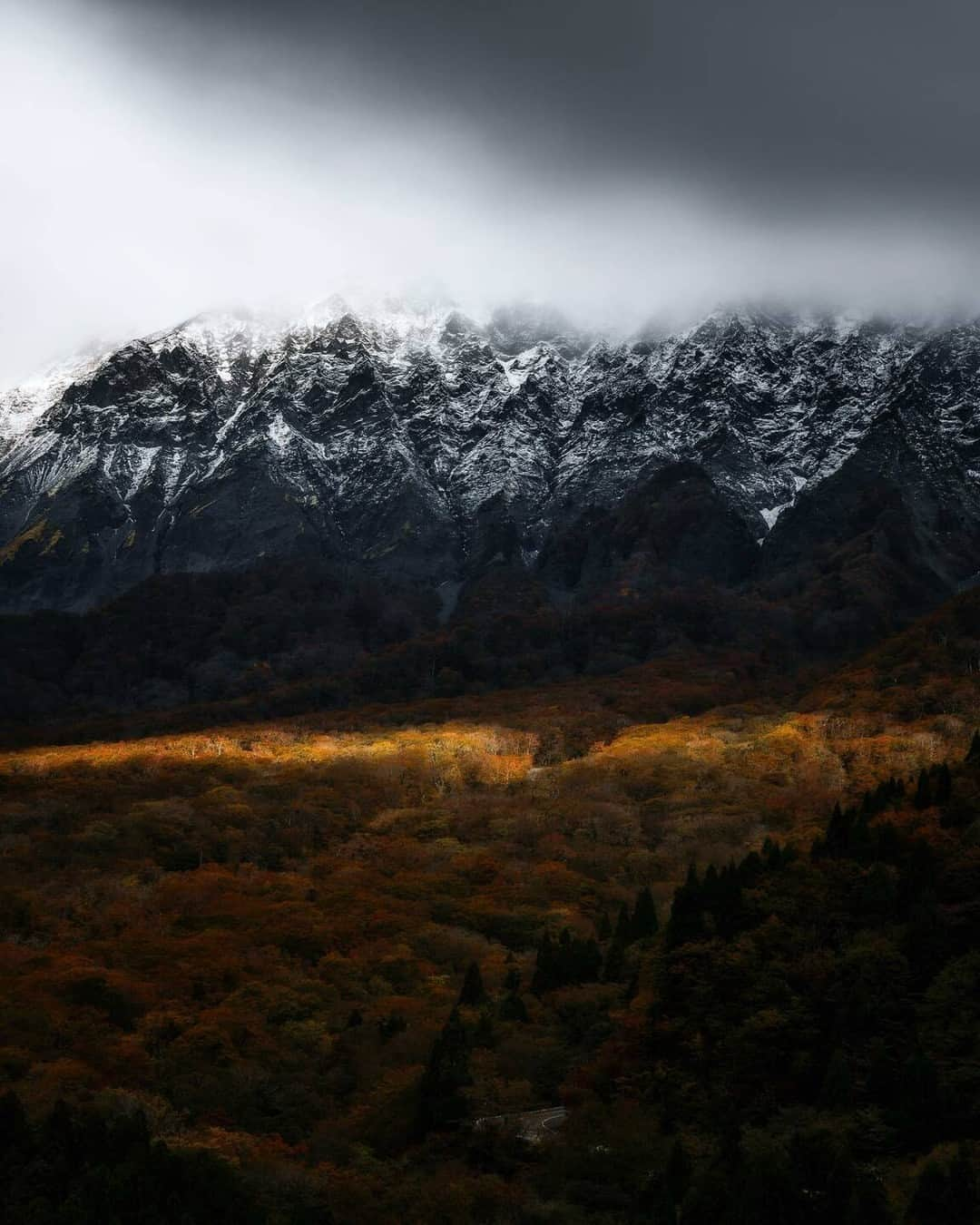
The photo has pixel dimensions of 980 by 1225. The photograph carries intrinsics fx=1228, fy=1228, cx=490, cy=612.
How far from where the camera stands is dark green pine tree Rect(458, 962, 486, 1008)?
83.1 m

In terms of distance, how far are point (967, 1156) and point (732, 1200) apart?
386 inches

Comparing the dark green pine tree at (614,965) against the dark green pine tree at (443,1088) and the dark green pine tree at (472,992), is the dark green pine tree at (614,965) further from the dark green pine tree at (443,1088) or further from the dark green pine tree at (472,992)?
the dark green pine tree at (443,1088)

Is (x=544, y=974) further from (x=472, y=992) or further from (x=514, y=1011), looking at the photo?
(x=514, y=1011)

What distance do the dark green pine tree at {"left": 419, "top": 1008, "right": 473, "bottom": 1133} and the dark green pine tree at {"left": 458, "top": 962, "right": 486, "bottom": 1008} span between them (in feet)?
46.4

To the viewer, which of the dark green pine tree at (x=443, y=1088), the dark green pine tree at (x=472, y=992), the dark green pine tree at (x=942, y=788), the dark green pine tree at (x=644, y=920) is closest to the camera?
the dark green pine tree at (x=443, y=1088)

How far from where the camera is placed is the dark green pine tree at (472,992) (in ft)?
273

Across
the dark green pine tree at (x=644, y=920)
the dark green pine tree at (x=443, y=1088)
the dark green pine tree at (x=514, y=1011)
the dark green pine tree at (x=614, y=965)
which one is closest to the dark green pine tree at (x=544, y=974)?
the dark green pine tree at (x=614, y=965)

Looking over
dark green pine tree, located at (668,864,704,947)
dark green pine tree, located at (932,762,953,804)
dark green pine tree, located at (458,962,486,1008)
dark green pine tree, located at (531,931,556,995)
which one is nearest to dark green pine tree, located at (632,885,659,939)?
dark green pine tree, located at (531,931,556,995)

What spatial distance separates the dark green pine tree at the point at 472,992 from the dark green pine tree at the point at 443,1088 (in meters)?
14.1

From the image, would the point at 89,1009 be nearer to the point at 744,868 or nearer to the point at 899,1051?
the point at 744,868

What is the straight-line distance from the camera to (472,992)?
8388cm

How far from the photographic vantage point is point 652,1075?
6462cm

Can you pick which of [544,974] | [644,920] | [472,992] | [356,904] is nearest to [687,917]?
[544,974]

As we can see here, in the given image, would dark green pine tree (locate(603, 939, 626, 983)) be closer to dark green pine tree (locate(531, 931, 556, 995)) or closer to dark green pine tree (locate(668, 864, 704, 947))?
dark green pine tree (locate(531, 931, 556, 995))
